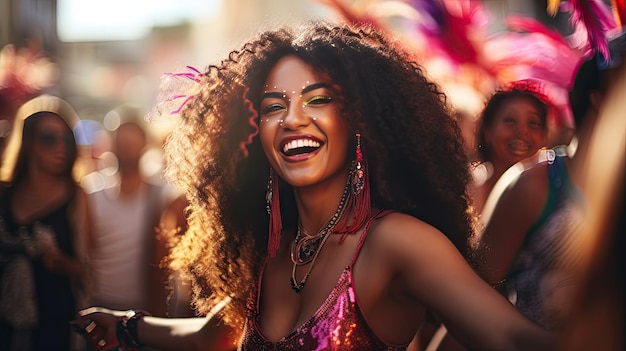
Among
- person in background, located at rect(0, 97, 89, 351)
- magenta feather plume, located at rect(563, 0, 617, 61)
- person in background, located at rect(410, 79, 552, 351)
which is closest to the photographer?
magenta feather plume, located at rect(563, 0, 617, 61)

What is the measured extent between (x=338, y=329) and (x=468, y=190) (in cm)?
67

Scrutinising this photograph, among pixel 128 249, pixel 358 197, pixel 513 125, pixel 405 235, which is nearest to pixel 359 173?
pixel 358 197

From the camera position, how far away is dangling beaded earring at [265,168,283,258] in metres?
2.89

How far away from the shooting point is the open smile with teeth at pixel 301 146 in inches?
106

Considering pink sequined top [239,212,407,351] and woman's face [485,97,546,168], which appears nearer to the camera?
pink sequined top [239,212,407,351]

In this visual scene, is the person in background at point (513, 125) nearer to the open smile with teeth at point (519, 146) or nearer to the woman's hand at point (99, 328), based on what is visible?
the open smile with teeth at point (519, 146)

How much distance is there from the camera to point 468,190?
284 cm

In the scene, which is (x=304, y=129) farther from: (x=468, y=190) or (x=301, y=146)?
(x=468, y=190)

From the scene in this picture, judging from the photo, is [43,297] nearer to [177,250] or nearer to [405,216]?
[177,250]

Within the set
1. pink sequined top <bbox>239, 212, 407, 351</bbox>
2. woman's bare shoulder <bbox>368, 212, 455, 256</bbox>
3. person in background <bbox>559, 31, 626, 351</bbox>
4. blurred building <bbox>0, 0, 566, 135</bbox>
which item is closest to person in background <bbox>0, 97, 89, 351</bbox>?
pink sequined top <bbox>239, 212, 407, 351</bbox>

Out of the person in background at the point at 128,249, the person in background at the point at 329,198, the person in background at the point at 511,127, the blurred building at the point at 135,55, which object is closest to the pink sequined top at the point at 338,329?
the person in background at the point at 329,198

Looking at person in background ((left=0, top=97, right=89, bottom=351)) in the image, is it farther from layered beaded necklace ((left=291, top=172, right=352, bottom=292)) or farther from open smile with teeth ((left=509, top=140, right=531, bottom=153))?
layered beaded necklace ((left=291, top=172, right=352, bottom=292))

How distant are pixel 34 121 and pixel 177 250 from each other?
100.0 inches

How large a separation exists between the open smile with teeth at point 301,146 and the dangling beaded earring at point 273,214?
26cm
